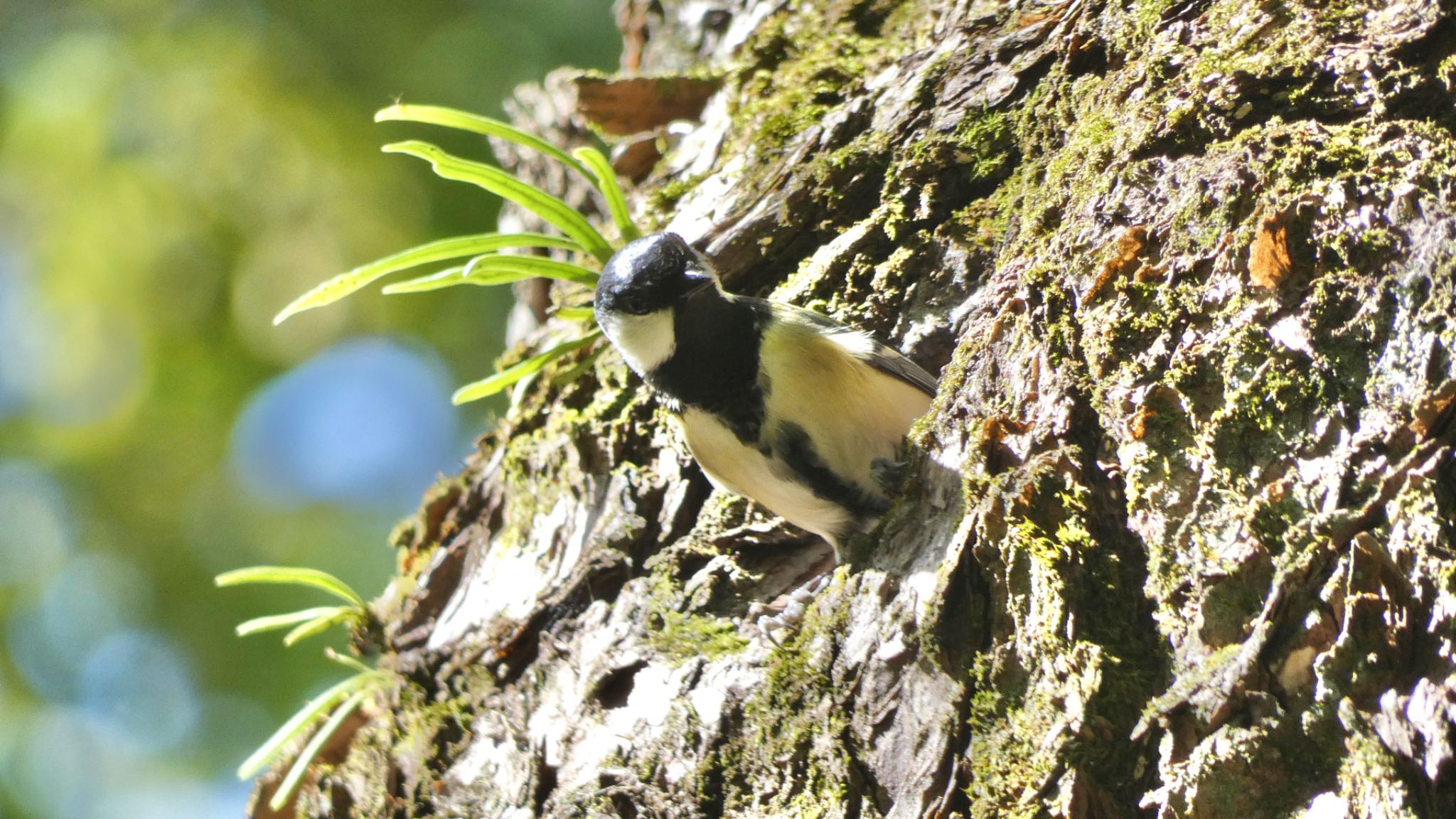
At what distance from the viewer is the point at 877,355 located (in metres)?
2.23

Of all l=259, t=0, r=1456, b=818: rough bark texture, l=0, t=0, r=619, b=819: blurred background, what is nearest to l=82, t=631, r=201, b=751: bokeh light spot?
l=0, t=0, r=619, b=819: blurred background

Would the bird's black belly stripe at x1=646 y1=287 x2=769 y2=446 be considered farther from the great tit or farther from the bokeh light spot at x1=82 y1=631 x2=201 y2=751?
the bokeh light spot at x1=82 y1=631 x2=201 y2=751

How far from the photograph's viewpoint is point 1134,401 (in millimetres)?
1607

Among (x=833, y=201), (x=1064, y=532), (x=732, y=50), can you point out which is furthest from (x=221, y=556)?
(x=1064, y=532)

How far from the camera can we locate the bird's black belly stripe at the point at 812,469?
7.34 feet

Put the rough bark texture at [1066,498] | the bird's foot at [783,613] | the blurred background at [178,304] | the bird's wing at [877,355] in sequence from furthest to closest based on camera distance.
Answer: the blurred background at [178,304]
the bird's wing at [877,355]
the bird's foot at [783,613]
the rough bark texture at [1066,498]

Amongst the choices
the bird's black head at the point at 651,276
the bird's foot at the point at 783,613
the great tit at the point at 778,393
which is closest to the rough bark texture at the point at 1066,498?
the bird's foot at the point at 783,613

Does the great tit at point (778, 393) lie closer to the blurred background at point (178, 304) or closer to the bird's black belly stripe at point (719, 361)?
the bird's black belly stripe at point (719, 361)

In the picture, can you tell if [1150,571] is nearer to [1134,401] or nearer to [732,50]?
[1134,401]

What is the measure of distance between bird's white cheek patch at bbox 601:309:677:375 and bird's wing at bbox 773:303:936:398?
288mm

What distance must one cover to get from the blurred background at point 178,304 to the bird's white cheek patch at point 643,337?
263cm

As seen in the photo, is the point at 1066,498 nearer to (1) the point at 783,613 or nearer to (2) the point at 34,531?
(1) the point at 783,613

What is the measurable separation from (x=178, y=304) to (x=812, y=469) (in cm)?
416

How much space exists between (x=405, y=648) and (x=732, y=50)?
1898mm
